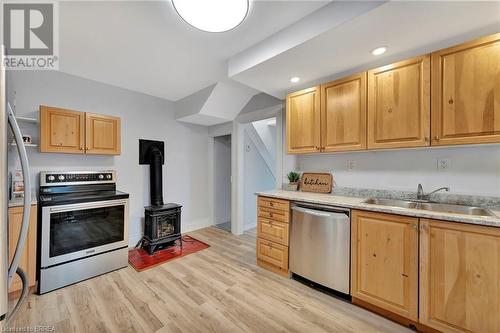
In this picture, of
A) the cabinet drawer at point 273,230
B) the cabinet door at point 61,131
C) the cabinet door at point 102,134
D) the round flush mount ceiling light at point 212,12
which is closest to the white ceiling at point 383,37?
the round flush mount ceiling light at point 212,12

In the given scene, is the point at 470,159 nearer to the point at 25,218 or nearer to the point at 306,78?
the point at 306,78

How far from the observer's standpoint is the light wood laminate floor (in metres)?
1.70

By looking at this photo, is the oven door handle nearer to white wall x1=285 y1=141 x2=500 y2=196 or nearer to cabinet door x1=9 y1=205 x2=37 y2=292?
cabinet door x1=9 y1=205 x2=37 y2=292

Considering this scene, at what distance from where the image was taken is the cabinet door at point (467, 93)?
1531 mm

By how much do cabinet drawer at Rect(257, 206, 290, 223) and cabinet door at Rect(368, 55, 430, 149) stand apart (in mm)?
1149

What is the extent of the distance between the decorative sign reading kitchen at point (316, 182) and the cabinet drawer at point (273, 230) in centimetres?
65

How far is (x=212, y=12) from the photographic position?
141 centimetres

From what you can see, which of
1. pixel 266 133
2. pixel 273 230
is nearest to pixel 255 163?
pixel 266 133

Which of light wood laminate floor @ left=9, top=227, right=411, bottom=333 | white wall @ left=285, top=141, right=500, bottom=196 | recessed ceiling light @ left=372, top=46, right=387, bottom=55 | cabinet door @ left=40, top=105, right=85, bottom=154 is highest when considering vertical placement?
recessed ceiling light @ left=372, top=46, right=387, bottom=55

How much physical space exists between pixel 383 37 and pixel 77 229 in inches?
139

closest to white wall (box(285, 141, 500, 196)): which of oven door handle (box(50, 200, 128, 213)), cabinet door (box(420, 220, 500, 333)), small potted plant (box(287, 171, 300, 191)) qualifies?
small potted plant (box(287, 171, 300, 191))

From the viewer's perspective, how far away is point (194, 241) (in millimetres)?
3520

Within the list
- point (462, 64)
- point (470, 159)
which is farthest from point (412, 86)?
point (470, 159)

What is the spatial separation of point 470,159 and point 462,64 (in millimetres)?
813
